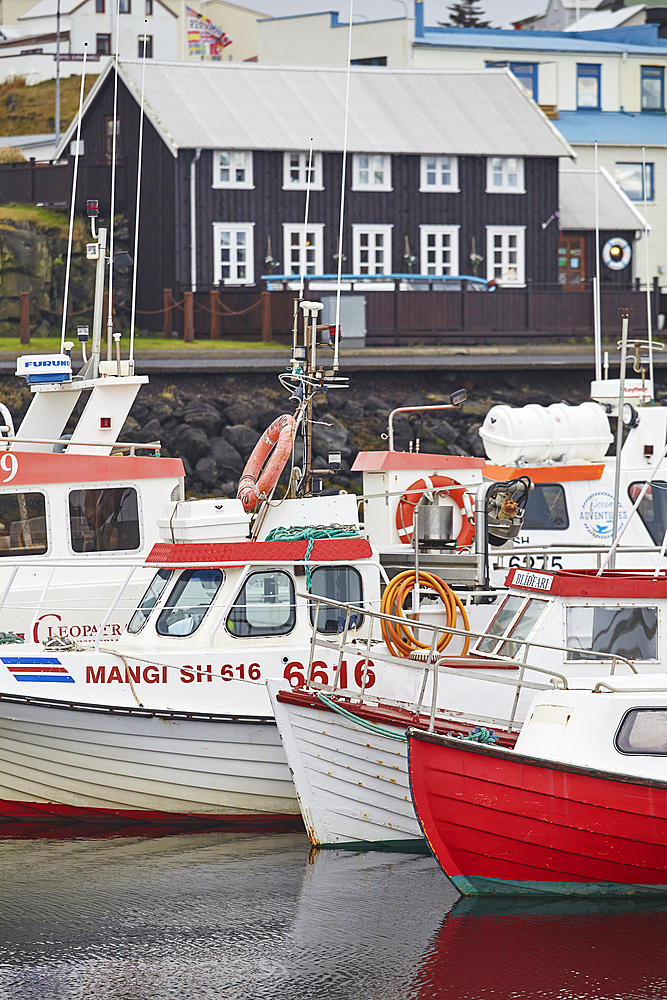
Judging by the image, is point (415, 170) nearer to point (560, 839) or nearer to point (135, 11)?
point (135, 11)

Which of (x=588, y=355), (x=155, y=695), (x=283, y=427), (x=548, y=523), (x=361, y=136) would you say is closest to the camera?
(x=155, y=695)

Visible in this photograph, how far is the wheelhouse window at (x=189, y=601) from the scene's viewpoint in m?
10.7

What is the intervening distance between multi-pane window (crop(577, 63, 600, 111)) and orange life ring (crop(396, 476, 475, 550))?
30.9m

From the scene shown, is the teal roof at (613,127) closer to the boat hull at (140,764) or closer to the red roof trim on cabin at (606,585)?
the red roof trim on cabin at (606,585)

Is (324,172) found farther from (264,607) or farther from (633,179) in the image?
(264,607)

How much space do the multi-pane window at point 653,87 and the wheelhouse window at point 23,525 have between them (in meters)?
34.7

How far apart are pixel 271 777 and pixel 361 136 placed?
2427 centimetres

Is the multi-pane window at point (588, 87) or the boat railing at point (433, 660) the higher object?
the multi-pane window at point (588, 87)

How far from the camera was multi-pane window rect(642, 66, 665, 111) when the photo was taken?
41.4m

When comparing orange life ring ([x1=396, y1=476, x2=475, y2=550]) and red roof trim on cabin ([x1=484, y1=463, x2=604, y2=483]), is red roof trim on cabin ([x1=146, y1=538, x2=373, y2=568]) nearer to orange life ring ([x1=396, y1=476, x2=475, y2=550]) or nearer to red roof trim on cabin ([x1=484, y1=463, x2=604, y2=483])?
orange life ring ([x1=396, y1=476, x2=475, y2=550])

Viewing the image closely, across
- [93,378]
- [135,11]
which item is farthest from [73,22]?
[93,378]

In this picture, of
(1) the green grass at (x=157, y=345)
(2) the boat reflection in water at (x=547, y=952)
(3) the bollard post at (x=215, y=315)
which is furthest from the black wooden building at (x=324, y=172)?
(2) the boat reflection in water at (x=547, y=952)

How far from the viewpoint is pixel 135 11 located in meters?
46.7

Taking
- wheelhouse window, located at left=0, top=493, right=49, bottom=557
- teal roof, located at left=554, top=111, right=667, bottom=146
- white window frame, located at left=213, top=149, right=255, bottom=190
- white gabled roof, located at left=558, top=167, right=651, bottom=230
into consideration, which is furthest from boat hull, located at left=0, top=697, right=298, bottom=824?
teal roof, located at left=554, top=111, right=667, bottom=146
